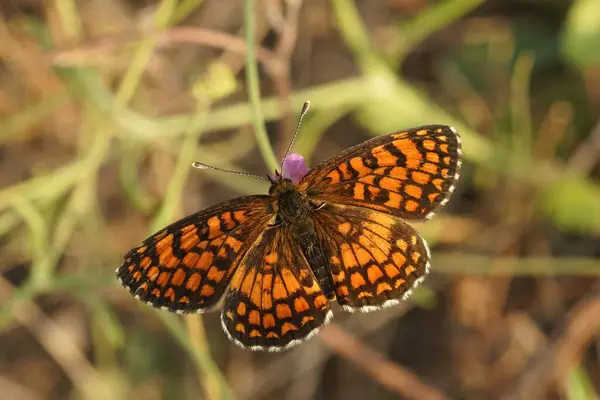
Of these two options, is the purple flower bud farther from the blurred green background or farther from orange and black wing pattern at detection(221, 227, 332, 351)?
the blurred green background

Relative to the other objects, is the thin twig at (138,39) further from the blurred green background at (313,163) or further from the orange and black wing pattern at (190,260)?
the orange and black wing pattern at (190,260)

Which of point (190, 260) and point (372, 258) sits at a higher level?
point (190, 260)

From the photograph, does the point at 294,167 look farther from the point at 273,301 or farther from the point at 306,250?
the point at 273,301

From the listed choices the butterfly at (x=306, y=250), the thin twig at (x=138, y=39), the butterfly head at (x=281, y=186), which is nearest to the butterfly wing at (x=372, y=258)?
the butterfly at (x=306, y=250)

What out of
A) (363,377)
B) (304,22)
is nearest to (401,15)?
(304,22)

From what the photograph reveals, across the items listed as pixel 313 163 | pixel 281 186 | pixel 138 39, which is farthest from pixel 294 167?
pixel 313 163

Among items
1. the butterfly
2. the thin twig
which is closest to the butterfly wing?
the butterfly

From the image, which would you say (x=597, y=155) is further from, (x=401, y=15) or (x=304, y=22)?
(x=304, y=22)

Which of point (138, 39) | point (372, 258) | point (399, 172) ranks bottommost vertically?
point (372, 258)
